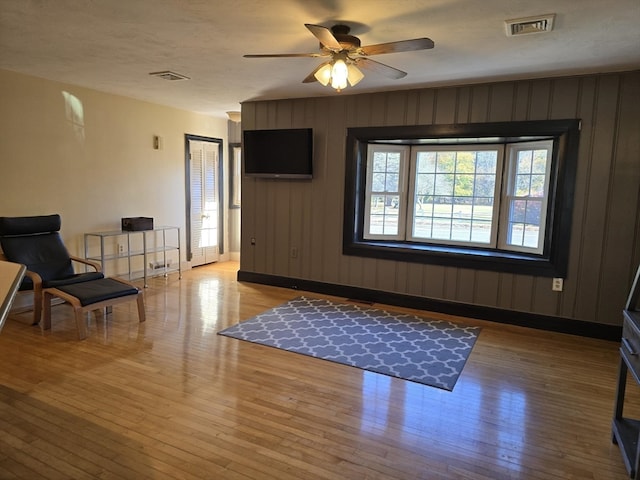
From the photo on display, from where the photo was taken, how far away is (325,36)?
7.97 ft

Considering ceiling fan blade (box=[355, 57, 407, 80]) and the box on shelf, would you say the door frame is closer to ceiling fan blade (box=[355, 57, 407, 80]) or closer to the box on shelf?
the box on shelf

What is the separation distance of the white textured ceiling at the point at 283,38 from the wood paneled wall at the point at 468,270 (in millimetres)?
251

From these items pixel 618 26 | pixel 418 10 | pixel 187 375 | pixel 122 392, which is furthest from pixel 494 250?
pixel 122 392

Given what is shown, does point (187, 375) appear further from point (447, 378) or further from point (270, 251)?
point (270, 251)

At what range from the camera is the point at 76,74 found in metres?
4.29

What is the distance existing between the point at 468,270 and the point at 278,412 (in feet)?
9.11

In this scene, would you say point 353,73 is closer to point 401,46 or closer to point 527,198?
point 401,46

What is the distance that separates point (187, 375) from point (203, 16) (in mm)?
2401

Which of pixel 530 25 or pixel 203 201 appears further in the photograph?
pixel 203 201

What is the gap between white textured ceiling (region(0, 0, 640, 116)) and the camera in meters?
2.52

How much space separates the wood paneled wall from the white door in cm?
129

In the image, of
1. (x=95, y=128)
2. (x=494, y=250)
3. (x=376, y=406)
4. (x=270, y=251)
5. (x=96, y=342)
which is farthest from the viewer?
(x=270, y=251)

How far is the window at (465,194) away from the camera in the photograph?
13.5 feet

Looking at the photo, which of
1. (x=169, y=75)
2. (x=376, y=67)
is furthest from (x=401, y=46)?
(x=169, y=75)
